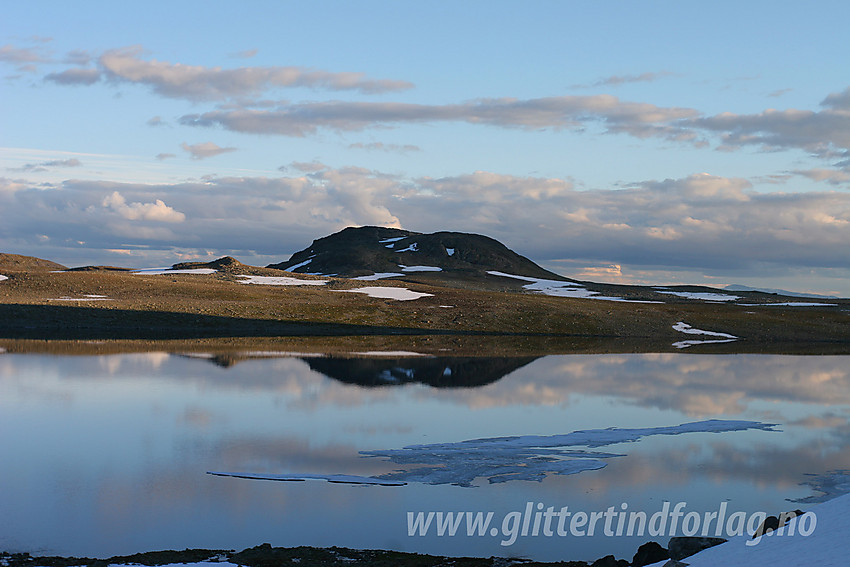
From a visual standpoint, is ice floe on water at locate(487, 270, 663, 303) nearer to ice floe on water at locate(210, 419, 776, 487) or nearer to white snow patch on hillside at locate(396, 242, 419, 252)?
white snow patch on hillside at locate(396, 242, 419, 252)

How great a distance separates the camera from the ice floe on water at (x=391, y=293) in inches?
3300

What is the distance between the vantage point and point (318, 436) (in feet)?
70.5

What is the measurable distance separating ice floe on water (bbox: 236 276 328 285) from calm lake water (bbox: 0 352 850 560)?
2075 inches

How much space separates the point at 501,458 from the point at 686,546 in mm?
8221

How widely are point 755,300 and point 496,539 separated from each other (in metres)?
113

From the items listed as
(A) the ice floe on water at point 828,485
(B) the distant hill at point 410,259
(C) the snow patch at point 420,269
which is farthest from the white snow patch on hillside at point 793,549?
(B) the distant hill at point 410,259

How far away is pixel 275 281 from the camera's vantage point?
307 ft

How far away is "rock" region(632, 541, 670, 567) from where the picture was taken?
11.3 metres

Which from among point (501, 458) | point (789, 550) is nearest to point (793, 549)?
point (789, 550)

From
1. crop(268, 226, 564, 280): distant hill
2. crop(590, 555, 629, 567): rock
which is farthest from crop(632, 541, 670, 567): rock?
crop(268, 226, 564, 280): distant hill

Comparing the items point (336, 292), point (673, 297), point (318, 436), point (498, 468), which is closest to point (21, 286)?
point (336, 292)

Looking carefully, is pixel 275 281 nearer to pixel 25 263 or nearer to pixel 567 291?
pixel 25 263

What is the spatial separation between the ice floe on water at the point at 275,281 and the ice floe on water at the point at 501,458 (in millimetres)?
72033

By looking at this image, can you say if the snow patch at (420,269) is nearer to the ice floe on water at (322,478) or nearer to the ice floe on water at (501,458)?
the ice floe on water at (501,458)
